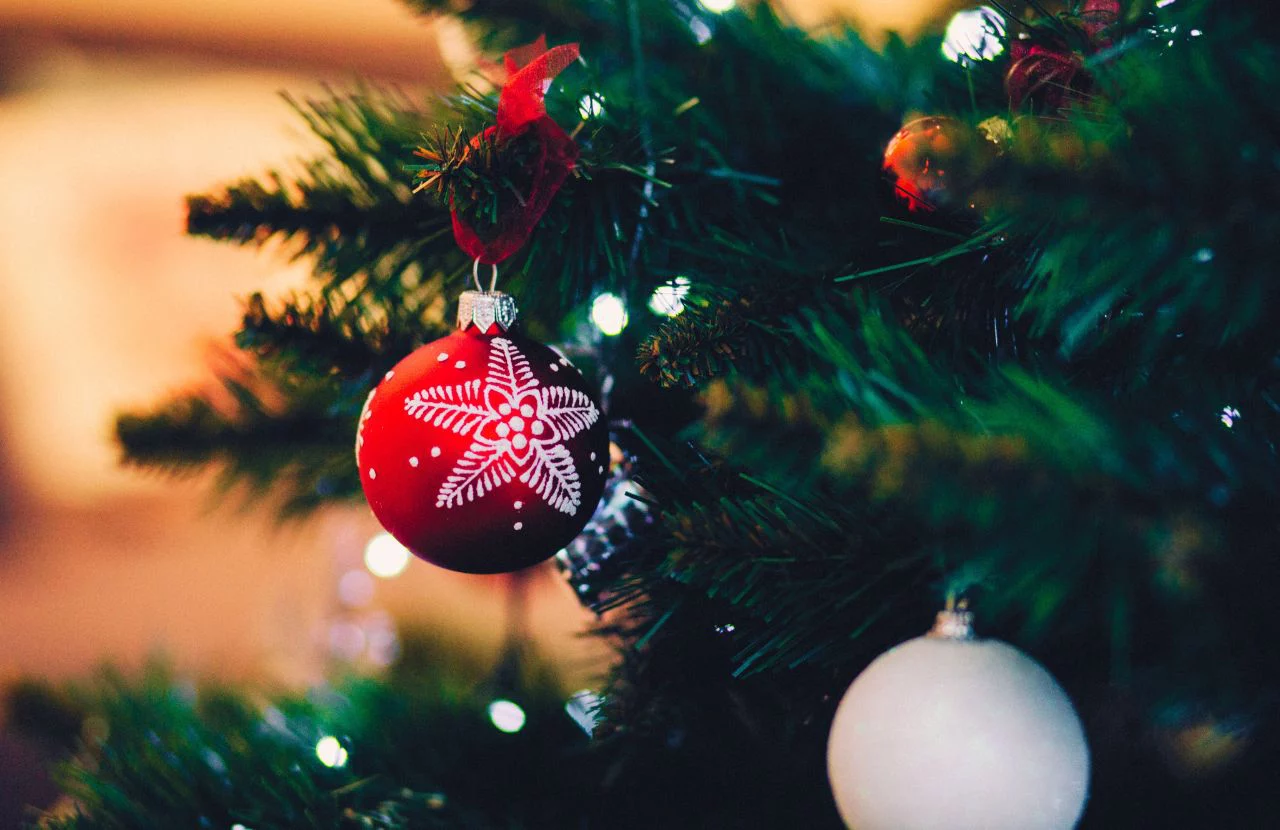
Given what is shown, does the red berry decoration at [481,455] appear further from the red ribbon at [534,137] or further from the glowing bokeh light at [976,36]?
the glowing bokeh light at [976,36]

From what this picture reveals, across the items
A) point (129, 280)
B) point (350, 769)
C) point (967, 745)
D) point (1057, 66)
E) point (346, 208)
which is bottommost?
point (967, 745)

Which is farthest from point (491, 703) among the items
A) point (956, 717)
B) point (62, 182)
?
point (62, 182)

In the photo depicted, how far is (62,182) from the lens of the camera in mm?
1678

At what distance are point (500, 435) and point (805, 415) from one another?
0.17 m

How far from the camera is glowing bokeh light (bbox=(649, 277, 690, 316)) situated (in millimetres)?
386

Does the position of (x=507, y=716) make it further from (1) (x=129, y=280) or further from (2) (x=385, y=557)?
(1) (x=129, y=280)

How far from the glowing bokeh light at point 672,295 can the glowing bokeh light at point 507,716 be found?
245mm

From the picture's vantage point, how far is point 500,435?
35 centimetres

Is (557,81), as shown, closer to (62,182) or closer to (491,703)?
(491,703)

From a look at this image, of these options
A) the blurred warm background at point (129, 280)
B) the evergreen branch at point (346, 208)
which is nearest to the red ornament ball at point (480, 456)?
the evergreen branch at point (346, 208)

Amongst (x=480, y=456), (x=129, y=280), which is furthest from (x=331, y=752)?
(x=129, y=280)

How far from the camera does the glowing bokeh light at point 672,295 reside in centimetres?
39

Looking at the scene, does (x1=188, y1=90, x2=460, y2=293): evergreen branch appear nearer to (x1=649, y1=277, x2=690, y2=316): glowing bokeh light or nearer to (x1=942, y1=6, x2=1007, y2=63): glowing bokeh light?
(x1=649, y1=277, x2=690, y2=316): glowing bokeh light

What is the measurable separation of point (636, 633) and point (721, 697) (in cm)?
5
